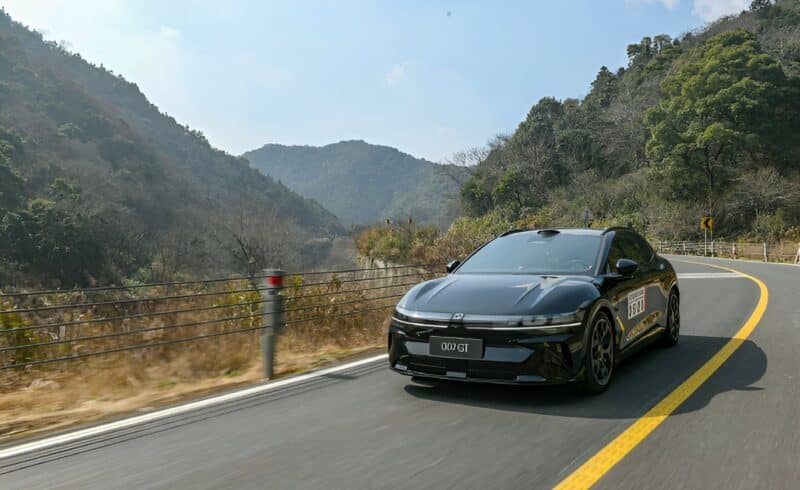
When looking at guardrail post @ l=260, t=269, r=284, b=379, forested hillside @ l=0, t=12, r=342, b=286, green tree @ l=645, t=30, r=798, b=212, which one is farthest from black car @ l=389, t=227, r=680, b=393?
green tree @ l=645, t=30, r=798, b=212

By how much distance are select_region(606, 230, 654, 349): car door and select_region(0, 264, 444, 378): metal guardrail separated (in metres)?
3.34

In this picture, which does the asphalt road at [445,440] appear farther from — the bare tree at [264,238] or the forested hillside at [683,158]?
the bare tree at [264,238]

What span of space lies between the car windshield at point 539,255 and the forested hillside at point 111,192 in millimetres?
23175

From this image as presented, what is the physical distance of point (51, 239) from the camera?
44.0m

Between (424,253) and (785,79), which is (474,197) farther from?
(424,253)

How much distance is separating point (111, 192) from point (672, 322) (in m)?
67.3

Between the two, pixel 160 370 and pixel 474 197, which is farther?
pixel 474 197

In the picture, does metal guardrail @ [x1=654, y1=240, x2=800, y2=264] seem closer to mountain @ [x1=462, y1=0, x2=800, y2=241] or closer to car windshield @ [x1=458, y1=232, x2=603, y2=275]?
mountain @ [x1=462, y1=0, x2=800, y2=241]

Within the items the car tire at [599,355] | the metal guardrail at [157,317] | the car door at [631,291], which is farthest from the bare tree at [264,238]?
the car tire at [599,355]

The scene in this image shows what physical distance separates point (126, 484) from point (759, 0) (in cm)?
11742

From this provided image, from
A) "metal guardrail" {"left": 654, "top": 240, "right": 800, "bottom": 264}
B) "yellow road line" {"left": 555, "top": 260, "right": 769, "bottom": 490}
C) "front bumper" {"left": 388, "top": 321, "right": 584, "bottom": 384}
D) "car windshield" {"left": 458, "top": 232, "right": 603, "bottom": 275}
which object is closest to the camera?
"yellow road line" {"left": 555, "top": 260, "right": 769, "bottom": 490}

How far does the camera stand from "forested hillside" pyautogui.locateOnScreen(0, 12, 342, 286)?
1673 inches

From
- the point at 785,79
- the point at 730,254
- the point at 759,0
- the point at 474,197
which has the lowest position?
the point at 730,254

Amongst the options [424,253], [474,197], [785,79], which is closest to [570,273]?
[424,253]
